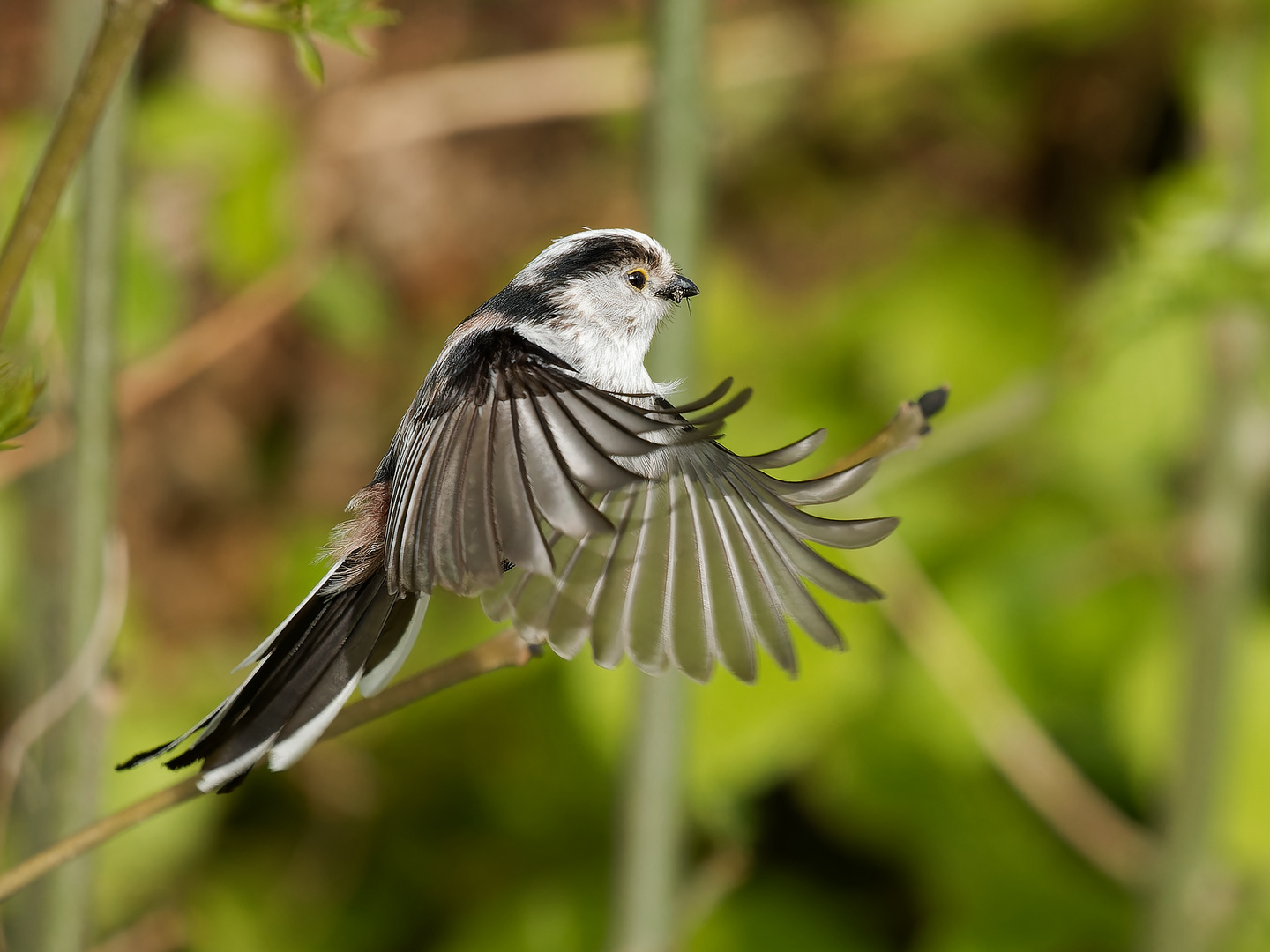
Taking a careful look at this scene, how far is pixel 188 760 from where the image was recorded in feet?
1.63

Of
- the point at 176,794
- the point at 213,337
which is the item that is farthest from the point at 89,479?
the point at 213,337

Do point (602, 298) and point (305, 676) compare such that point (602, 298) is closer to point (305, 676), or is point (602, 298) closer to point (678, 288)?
point (678, 288)

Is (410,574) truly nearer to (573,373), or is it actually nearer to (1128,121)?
(573,373)

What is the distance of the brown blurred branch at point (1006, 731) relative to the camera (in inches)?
52.7

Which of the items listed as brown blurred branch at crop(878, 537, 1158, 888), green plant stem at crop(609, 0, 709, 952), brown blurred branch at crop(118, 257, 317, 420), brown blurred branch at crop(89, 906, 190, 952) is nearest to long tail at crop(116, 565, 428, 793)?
green plant stem at crop(609, 0, 709, 952)

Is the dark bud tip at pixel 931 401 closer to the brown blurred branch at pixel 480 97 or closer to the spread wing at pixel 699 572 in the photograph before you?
the spread wing at pixel 699 572

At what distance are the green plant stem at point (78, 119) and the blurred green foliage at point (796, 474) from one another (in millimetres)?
621

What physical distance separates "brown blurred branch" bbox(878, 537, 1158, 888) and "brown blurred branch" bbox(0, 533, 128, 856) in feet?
2.67

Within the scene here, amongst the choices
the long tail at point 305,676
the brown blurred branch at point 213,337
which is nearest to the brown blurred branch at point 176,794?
the long tail at point 305,676

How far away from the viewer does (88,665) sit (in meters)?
0.67

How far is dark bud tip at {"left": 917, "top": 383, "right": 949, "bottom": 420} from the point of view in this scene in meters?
0.47

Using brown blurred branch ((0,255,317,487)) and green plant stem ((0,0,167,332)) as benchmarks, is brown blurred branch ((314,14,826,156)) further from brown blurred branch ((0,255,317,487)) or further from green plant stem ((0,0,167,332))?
green plant stem ((0,0,167,332))

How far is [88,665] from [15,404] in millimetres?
302

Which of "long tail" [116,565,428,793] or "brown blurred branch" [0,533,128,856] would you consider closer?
"long tail" [116,565,428,793]
